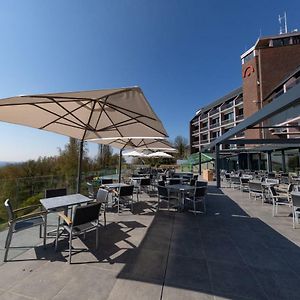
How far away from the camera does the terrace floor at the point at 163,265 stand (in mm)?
2199

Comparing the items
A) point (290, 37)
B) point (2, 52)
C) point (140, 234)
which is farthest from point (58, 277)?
point (290, 37)

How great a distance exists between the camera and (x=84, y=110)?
4277mm

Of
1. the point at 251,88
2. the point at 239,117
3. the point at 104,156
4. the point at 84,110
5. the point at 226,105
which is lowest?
the point at 84,110

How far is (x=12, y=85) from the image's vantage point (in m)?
7.01

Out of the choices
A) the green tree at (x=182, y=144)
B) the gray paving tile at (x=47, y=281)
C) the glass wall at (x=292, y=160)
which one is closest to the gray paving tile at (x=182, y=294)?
the gray paving tile at (x=47, y=281)

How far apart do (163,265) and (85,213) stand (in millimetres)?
1438

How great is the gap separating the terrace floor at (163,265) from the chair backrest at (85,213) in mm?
545

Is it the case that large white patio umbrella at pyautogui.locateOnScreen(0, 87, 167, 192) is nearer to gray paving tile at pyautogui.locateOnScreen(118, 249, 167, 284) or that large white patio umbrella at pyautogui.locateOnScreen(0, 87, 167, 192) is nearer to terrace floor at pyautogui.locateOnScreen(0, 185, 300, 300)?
terrace floor at pyautogui.locateOnScreen(0, 185, 300, 300)

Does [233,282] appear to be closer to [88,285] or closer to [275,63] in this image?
[88,285]

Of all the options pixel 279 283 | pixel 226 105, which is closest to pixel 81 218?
pixel 279 283

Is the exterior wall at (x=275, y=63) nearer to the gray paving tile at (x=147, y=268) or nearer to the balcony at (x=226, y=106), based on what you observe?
the balcony at (x=226, y=106)

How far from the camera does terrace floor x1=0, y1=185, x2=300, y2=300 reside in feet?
7.22

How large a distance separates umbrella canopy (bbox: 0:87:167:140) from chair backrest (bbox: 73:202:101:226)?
1843 mm

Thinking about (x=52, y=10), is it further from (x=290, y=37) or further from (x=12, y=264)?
(x=290, y=37)
